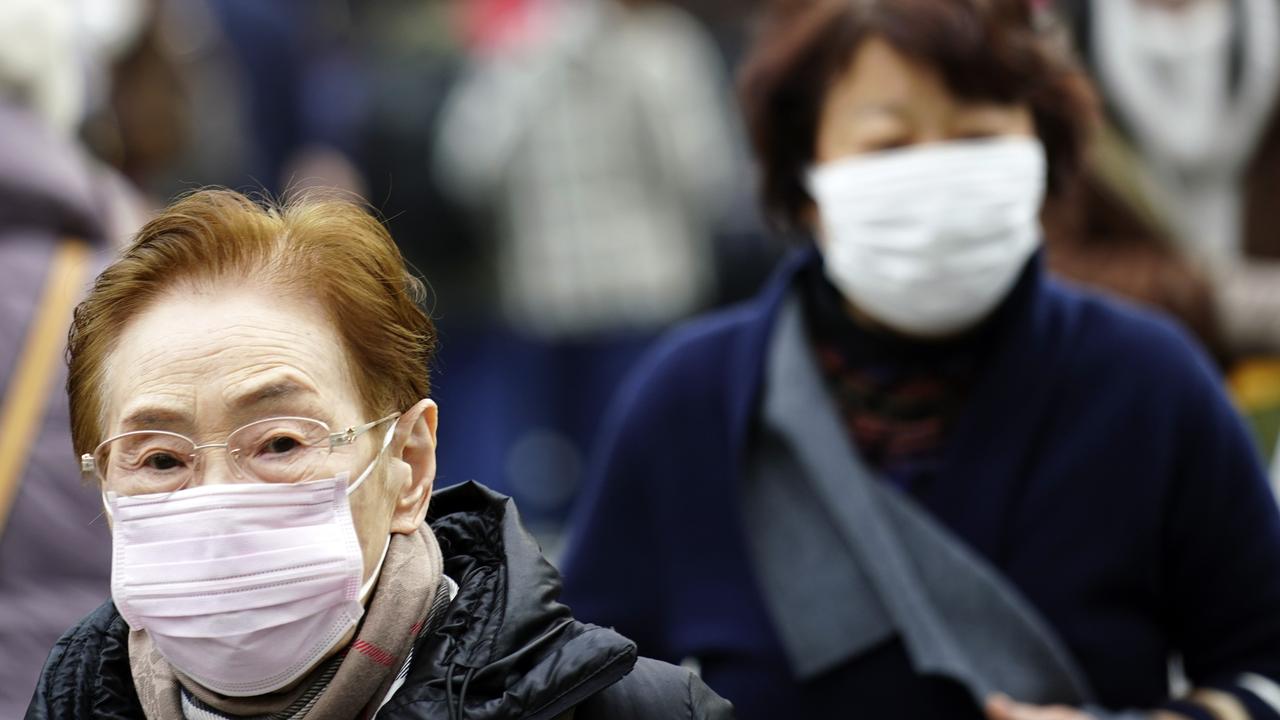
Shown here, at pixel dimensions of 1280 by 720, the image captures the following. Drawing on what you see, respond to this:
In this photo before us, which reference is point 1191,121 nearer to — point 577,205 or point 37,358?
point 37,358

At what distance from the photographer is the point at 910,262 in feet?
12.5

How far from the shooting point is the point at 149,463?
264cm

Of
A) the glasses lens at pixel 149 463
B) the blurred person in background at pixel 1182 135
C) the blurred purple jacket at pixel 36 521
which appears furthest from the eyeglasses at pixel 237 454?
the blurred person in background at pixel 1182 135

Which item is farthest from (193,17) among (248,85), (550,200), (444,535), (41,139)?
(444,535)

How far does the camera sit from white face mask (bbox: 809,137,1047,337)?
12.3 ft

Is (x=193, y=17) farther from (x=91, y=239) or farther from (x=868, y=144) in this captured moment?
(x=868, y=144)

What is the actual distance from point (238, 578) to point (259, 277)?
1.32ft

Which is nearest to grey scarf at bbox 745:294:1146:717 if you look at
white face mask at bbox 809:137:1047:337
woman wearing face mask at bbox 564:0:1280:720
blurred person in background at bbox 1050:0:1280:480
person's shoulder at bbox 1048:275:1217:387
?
woman wearing face mask at bbox 564:0:1280:720

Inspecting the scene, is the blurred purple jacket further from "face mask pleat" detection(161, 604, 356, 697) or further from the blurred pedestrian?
the blurred pedestrian

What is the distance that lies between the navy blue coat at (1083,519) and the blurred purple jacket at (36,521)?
1.07 meters

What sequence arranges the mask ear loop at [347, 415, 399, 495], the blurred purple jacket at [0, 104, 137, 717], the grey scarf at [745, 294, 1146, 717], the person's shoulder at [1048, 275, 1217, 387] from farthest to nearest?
the person's shoulder at [1048, 275, 1217, 387] < the grey scarf at [745, 294, 1146, 717] < the blurred purple jacket at [0, 104, 137, 717] < the mask ear loop at [347, 415, 399, 495]

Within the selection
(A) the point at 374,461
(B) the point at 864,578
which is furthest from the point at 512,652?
(B) the point at 864,578

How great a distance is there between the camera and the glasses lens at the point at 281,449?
8.57 feet

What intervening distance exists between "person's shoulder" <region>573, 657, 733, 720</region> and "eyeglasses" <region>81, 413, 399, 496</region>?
1.60 ft
